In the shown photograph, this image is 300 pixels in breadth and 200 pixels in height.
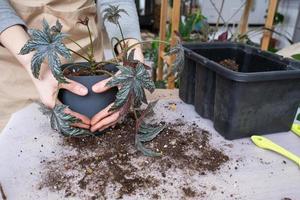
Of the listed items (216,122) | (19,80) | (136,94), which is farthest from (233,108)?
(19,80)

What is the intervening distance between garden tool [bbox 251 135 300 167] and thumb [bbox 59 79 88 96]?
358 millimetres

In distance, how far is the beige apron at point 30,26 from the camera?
793 mm

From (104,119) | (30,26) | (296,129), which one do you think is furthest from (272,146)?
(30,26)

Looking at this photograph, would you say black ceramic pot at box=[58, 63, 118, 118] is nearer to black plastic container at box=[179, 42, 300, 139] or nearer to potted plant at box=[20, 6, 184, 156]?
potted plant at box=[20, 6, 184, 156]

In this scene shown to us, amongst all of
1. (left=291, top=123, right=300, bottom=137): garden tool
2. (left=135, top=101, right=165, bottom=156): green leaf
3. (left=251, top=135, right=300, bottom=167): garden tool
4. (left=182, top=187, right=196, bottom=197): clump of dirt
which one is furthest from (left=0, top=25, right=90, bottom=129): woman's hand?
(left=291, top=123, right=300, bottom=137): garden tool

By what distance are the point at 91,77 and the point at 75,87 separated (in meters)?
0.03

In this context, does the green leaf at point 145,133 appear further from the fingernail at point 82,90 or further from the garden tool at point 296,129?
the garden tool at point 296,129

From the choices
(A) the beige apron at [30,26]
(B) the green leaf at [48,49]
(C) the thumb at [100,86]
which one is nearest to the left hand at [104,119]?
(C) the thumb at [100,86]

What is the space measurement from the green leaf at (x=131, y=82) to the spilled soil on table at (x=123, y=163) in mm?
115

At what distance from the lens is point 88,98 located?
566 millimetres

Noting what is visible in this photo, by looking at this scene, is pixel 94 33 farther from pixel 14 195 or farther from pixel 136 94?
pixel 14 195

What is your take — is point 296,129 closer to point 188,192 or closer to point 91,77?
point 188,192

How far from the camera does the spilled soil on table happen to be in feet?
1.54

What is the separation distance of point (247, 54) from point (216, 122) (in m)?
0.21
